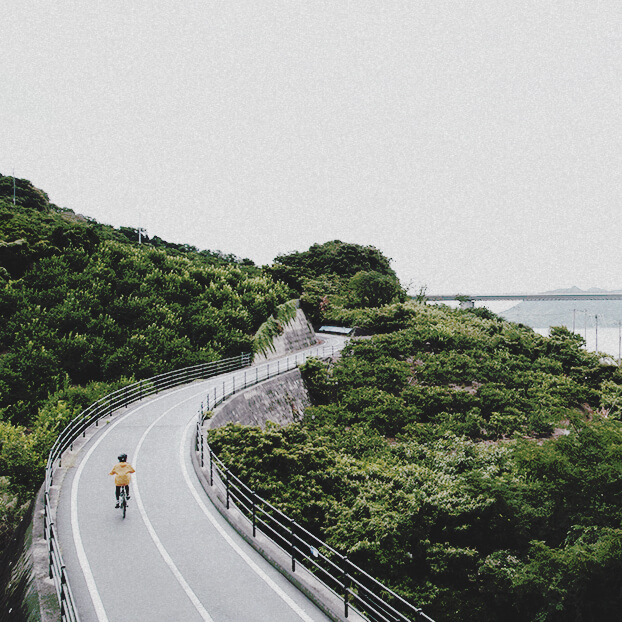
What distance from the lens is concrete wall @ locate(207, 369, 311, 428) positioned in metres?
19.0

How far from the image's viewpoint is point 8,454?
13.5m

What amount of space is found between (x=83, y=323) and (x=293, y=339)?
15528 mm

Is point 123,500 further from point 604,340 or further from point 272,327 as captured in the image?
point 604,340

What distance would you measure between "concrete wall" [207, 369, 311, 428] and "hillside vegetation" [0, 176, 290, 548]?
496 cm

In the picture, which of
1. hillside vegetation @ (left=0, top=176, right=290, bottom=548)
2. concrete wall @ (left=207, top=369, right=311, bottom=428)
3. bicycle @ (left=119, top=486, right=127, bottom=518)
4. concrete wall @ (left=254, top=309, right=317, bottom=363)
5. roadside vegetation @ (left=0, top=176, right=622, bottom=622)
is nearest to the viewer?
bicycle @ (left=119, top=486, right=127, bottom=518)

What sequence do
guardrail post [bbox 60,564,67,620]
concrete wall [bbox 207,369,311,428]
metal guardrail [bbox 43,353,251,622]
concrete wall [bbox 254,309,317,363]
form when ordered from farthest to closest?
concrete wall [bbox 254,309,317,363] → concrete wall [bbox 207,369,311,428] → metal guardrail [bbox 43,353,251,622] → guardrail post [bbox 60,564,67,620]

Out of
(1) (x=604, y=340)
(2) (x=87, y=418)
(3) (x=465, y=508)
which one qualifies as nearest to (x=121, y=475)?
(2) (x=87, y=418)

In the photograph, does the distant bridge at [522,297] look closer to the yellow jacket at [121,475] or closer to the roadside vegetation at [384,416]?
the roadside vegetation at [384,416]

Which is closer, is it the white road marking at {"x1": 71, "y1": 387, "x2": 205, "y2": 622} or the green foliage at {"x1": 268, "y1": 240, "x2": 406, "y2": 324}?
the white road marking at {"x1": 71, "y1": 387, "x2": 205, "y2": 622}

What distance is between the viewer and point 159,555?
8.84 m

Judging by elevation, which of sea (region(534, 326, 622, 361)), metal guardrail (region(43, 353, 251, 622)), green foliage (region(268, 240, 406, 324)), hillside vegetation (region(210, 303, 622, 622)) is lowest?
hillside vegetation (region(210, 303, 622, 622))

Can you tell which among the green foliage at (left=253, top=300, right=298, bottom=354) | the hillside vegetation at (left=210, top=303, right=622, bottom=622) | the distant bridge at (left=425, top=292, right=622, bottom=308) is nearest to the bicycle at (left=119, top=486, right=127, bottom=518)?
the hillside vegetation at (left=210, top=303, right=622, bottom=622)

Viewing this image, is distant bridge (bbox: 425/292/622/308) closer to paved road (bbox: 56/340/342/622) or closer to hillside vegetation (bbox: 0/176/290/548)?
hillside vegetation (bbox: 0/176/290/548)

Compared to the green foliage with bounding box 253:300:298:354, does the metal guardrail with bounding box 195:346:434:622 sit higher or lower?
lower
